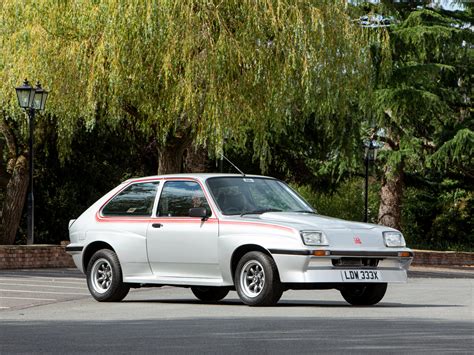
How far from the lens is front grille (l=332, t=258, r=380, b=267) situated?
48.1 ft

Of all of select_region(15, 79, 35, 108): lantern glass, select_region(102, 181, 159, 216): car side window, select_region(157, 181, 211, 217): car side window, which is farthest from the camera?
select_region(15, 79, 35, 108): lantern glass

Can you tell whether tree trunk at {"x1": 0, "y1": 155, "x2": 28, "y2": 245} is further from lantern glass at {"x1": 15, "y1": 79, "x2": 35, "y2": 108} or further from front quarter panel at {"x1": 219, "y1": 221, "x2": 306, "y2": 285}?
front quarter panel at {"x1": 219, "y1": 221, "x2": 306, "y2": 285}

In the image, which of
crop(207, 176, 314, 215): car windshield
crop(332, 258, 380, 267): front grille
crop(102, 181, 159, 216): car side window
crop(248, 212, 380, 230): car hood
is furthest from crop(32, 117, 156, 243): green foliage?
crop(332, 258, 380, 267): front grille

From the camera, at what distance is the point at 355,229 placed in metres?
14.9

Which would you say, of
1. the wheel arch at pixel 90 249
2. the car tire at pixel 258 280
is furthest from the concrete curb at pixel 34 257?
the car tire at pixel 258 280

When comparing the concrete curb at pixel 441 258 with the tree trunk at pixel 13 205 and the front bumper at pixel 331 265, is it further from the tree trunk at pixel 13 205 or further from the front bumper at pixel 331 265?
the front bumper at pixel 331 265

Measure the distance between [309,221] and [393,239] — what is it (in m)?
1.16

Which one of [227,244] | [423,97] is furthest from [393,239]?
[423,97]

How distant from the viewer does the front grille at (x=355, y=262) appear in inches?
577

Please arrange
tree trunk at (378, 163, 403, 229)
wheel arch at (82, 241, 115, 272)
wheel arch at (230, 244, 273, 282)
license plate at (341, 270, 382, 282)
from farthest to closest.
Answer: tree trunk at (378, 163, 403, 229) < wheel arch at (82, 241, 115, 272) < wheel arch at (230, 244, 273, 282) < license plate at (341, 270, 382, 282)

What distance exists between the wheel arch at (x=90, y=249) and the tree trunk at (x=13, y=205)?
67.1ft

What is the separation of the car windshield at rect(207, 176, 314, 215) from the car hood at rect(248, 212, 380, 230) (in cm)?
29

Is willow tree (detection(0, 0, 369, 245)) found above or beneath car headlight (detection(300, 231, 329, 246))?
above

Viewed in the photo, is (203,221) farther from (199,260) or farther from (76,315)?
(76,315)
